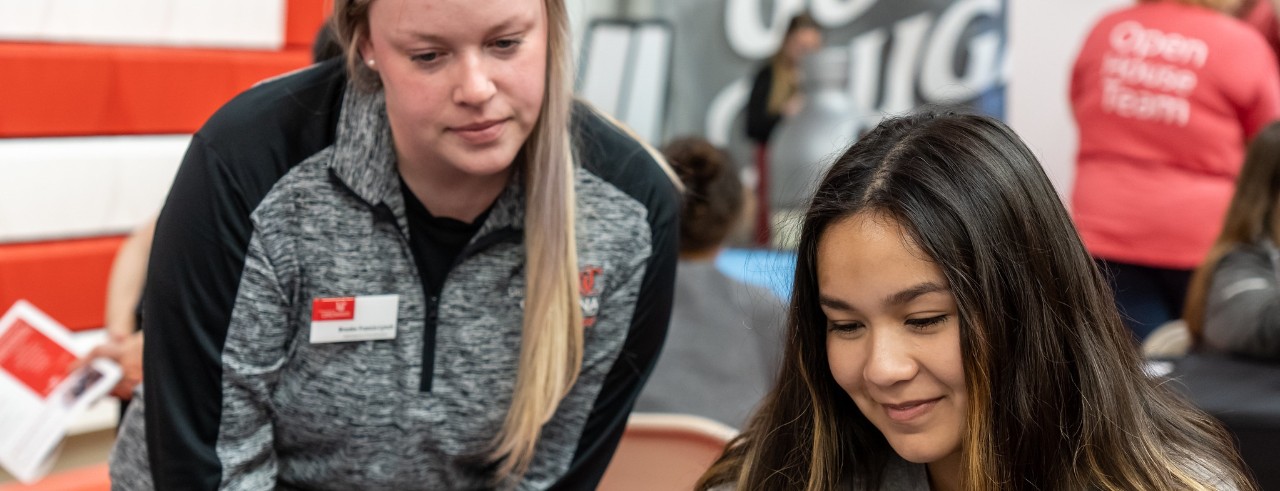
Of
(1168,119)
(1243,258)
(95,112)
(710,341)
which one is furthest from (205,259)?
(1168,119)

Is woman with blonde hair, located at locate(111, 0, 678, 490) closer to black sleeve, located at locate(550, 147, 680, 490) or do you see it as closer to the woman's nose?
black sleeve, located at locate(550, 147, 680, 490)

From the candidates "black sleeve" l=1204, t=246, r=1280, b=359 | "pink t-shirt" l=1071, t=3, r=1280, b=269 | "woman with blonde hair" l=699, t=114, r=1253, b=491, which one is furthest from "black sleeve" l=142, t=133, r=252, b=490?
"pink t-shirt" l=1071, t=3, r=1280, b=269

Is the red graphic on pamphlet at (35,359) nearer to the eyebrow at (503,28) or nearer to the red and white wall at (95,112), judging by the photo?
the red and white wall at (95,112)

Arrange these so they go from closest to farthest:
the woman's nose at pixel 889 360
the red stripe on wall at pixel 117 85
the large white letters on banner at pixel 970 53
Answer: the woman's nose at pixel 889 360
the red stripe on wall at pixel 117 85
the large white letters on banner at pixel 970 53

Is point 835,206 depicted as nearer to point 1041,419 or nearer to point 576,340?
point 1041,419

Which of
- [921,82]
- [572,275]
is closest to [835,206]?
[572,275]

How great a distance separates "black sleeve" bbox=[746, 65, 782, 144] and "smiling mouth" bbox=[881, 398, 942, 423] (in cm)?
353

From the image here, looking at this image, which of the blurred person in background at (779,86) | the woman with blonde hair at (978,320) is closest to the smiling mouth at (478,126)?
the woman with blonde hair at (978,320)

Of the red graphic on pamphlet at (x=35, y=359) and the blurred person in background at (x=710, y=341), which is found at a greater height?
the blurred person in background at (x=710, y=341)

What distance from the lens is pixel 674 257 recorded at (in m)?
1.60

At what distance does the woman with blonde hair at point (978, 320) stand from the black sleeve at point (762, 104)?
134 inches

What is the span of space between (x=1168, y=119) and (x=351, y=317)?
2.30 metres

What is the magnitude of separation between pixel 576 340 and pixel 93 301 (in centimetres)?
162

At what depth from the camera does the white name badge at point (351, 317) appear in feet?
4.67
